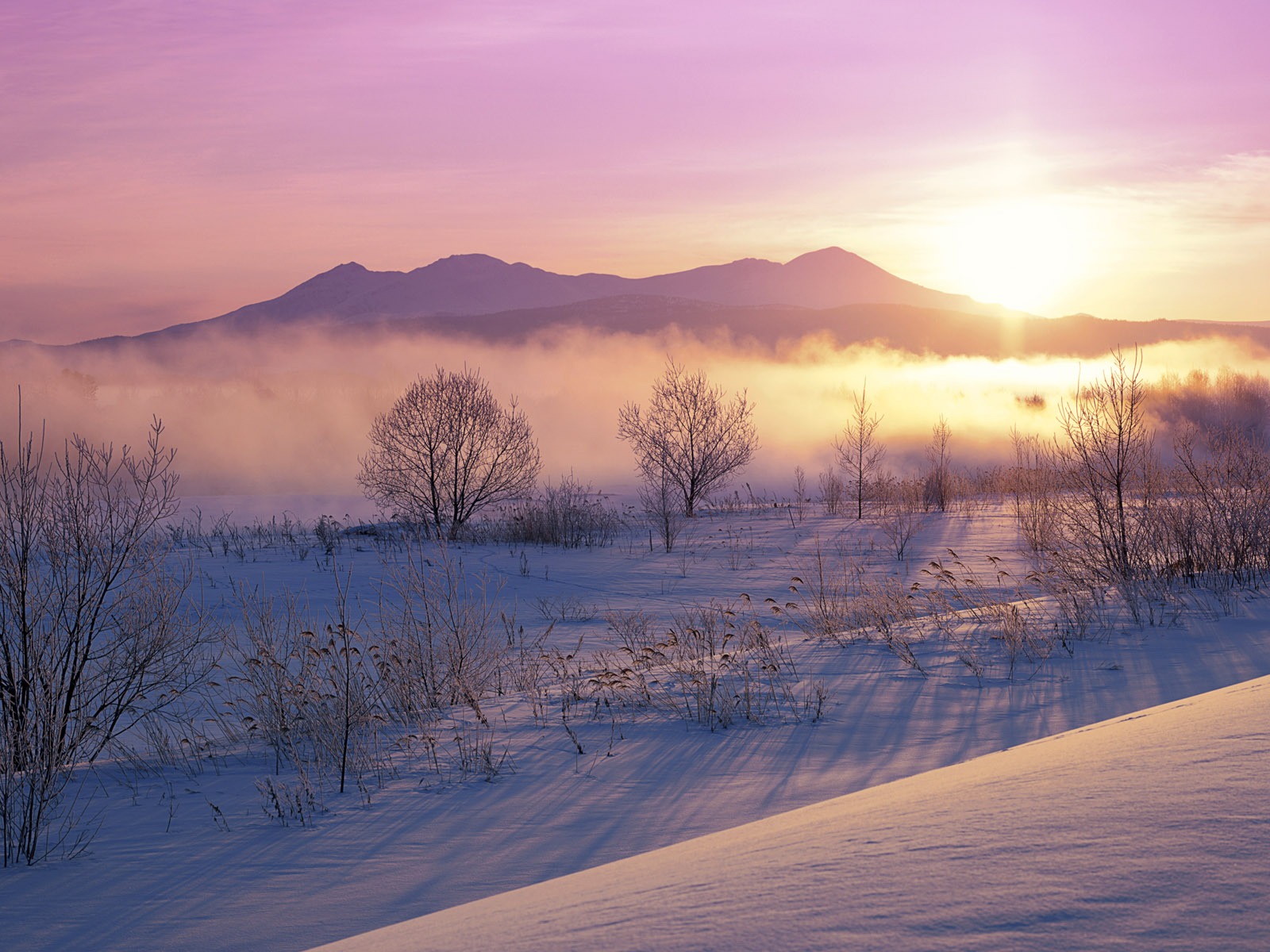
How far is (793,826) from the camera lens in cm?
270

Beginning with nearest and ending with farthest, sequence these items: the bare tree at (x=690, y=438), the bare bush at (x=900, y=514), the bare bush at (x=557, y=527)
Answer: the bare bush at (x=900, y=514)
the bare bush at (x=557, y=527)
the bare tree at (x=690, y=438)

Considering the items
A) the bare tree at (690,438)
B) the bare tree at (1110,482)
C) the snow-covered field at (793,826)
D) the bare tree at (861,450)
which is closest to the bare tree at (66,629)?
the snow-covered field at (793,826)

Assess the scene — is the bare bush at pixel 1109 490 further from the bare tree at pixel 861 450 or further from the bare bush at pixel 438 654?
the bare tree at pixel 861 450

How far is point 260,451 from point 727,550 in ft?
268

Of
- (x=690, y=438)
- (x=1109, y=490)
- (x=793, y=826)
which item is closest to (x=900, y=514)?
(x=1109, y=490)

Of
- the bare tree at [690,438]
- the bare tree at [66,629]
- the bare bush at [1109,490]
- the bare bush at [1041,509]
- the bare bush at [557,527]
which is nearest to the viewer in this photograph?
the bare tree at [66,629]

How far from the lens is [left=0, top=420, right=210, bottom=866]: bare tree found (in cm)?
455

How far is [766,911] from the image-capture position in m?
1.69

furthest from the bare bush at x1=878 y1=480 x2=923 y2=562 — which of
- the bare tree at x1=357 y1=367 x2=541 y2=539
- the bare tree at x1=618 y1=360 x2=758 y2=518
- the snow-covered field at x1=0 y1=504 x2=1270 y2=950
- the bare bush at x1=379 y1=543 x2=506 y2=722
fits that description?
the bare bush at x1=379 y1=543 x2=506 y2=722

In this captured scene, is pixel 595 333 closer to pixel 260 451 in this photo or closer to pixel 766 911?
pixel 260 451

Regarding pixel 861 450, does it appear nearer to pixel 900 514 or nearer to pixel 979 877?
→ pixel 900 514

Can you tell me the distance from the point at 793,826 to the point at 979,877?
41.9 inches

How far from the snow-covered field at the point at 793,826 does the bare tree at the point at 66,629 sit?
1.14ft

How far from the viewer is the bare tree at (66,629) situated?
179 inches
